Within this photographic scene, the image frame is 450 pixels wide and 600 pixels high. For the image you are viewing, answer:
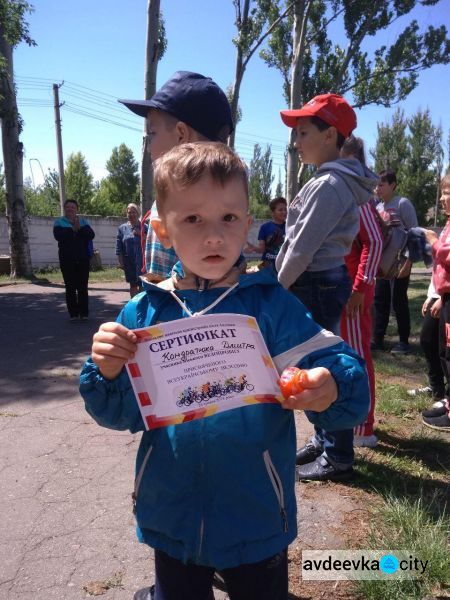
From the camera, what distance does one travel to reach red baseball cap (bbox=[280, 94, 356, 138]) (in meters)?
2.68

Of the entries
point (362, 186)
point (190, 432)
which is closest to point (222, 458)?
point (190, 432)

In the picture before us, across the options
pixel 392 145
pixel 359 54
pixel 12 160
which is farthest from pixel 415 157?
pixel 12 160

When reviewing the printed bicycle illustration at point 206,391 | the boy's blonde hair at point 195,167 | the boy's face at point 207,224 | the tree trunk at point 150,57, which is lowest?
the printed bicycle illustration at point 206,391

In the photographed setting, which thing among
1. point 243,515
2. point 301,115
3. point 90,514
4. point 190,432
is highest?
point 301,115

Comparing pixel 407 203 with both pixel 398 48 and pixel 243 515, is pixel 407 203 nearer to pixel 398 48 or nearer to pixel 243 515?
pixel 243 515

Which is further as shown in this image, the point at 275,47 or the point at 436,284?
the point at 275,47

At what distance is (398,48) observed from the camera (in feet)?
56.9

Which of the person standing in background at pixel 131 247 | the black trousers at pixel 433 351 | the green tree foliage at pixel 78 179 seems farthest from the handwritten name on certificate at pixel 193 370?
the green tree foliage at pixel 78 179

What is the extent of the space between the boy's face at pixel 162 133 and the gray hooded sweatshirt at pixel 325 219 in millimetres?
942

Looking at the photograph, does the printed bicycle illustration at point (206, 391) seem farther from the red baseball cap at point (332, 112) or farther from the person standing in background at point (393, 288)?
the person standing in background at point (393, 288)

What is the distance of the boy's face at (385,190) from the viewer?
5825 mm

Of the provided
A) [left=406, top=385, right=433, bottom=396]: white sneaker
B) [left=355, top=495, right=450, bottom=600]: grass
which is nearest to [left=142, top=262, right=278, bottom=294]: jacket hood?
[left=355, top=495, right=450, bottom=600]: grass

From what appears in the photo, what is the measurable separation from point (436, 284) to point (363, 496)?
5.51 feet

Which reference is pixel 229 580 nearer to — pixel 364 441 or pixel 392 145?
pixel 364 441
